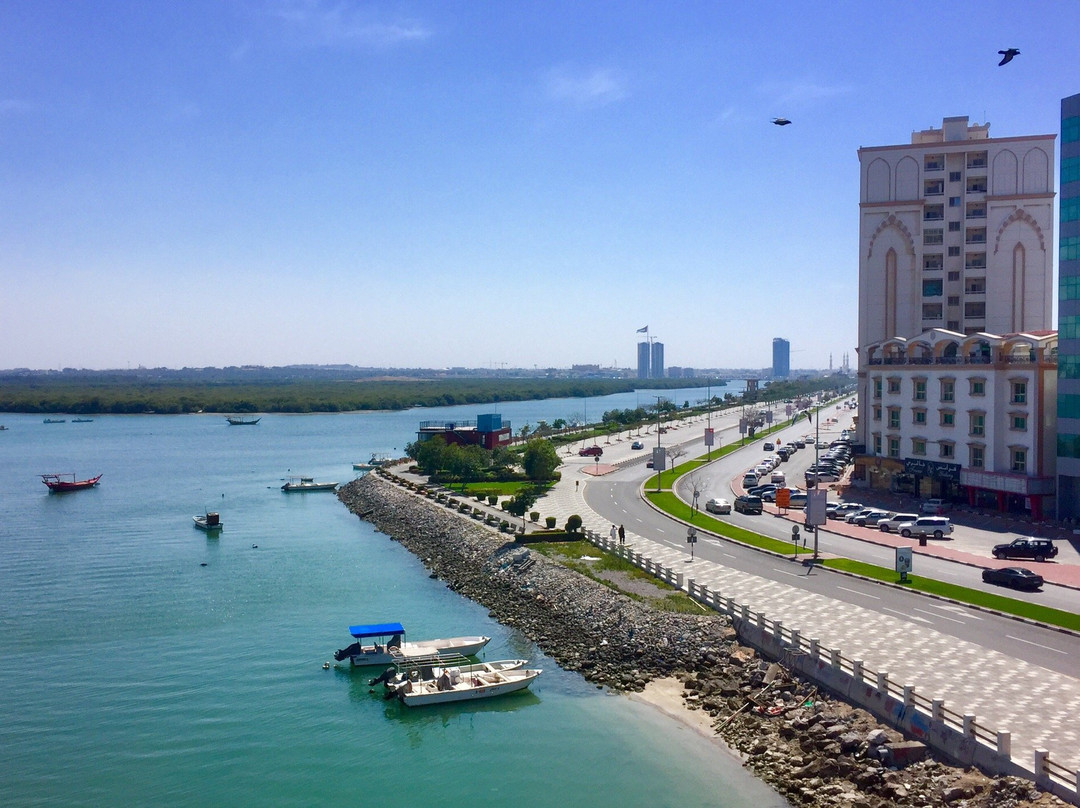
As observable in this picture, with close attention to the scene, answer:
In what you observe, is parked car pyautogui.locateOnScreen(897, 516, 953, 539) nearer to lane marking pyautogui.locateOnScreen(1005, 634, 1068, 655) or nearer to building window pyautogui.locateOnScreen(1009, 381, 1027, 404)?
building window pyautogui.locateOnScreen(1009, 381, 1027, 404)

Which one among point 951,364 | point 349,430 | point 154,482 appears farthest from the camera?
point 349,430

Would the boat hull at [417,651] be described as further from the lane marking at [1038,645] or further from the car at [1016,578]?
the car at [1016,578]

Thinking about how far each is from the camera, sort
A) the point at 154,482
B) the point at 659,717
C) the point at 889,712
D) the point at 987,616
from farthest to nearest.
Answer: the point at 154,482 < the point at 987,616 < the point at 659,717 < the point at 889,712

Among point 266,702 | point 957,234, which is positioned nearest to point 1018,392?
point 957,234

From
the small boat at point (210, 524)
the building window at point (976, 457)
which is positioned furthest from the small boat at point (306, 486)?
the building window at point (976, 457)

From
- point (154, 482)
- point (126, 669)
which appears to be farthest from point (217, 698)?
point (154, 482)

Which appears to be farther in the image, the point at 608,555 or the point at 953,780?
the point at 608,555

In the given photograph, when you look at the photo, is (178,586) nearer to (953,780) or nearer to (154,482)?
(953,780)
